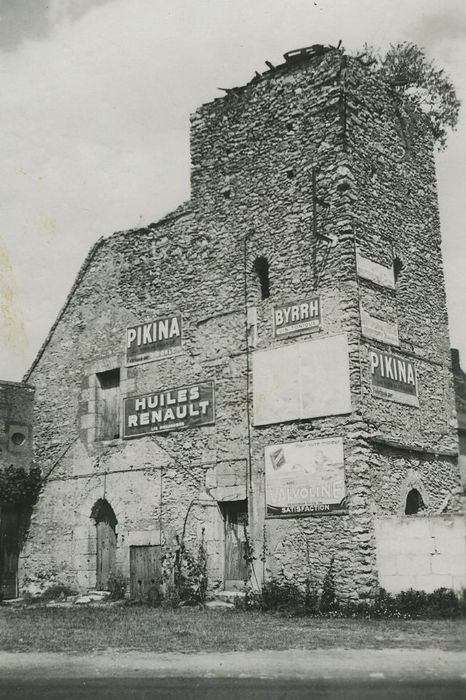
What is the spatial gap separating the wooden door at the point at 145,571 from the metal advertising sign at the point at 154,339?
13.4 ft

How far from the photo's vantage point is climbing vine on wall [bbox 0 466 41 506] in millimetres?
18500

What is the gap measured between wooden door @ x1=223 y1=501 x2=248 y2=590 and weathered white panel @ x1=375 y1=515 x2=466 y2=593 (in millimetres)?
2873

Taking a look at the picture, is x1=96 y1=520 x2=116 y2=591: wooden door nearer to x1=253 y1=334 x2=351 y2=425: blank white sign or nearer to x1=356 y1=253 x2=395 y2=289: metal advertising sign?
x1=253 y1=334 x2=351 y2=425: blank white sign

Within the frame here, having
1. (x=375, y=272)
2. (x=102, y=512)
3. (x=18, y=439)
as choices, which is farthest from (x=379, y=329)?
(x=18, y=439)

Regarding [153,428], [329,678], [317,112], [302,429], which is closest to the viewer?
[329,678]

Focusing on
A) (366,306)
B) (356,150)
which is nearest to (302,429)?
(366,306)

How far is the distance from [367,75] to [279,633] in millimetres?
11160

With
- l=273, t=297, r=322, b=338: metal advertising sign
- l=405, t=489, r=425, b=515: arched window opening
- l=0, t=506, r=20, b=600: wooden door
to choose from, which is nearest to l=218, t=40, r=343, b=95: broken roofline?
l=273, t=297, r=322, b=338: metal advertising sign

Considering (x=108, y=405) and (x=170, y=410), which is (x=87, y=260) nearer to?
(x=108, y=405)

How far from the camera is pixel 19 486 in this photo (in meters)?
18.6

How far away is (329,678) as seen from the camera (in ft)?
25.0

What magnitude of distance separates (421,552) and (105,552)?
741 cm

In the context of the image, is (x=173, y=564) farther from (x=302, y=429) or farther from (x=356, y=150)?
(x=356, y=150)

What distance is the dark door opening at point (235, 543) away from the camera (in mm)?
15086
